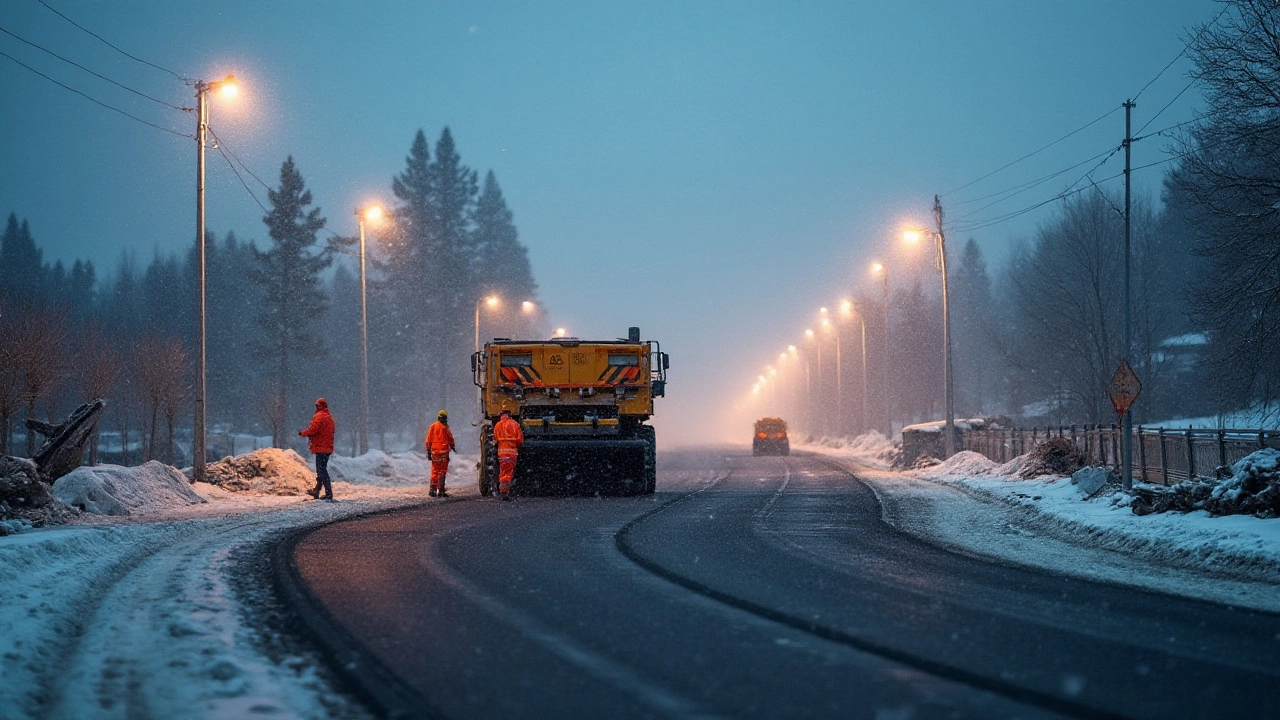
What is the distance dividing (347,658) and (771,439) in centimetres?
5493

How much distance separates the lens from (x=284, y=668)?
646 centimetres

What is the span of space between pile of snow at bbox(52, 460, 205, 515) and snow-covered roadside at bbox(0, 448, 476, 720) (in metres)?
4.27

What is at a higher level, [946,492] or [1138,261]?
[1138,261]

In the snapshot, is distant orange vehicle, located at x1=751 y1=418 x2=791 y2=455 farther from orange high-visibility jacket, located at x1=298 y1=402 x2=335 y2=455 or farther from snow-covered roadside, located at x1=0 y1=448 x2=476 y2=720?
snow-covered roadside, located at x1=0 y1=448 x2=476 y2=720

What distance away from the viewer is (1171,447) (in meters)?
21.7

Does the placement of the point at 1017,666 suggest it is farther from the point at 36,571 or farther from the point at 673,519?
the point at 673,519

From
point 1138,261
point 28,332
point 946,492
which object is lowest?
point 946,492

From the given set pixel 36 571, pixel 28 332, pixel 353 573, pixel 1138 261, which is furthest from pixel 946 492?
pixel 1138 261

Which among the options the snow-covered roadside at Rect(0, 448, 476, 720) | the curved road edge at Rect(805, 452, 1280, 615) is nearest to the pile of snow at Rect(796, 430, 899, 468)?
the curved road edge at Rect(805, 452, 1280, 615)

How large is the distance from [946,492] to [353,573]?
696 inches

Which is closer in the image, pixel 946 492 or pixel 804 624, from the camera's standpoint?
pixel 804 624

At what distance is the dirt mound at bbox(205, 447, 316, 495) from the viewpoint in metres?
24.7

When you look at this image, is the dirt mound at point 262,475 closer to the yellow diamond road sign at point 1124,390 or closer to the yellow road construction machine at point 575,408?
the yellow road construction machine at point 575,408

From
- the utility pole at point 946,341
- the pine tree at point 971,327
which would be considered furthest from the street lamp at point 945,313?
the pine tree at point 971,327
